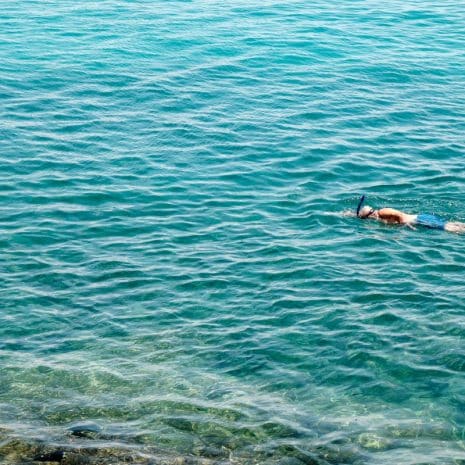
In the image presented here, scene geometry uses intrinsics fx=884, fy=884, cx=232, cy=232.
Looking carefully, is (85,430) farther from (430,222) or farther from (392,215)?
(430,222)

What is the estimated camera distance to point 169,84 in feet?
120

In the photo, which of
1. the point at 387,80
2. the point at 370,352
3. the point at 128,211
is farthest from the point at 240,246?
the point at 387,80

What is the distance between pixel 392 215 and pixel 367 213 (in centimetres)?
77

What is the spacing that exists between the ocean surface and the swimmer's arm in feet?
1.05

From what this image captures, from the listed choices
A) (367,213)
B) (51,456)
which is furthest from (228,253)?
(51,456)

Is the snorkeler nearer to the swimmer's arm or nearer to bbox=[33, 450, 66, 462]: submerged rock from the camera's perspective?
the swimmer's arm

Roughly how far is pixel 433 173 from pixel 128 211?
10.1 metres

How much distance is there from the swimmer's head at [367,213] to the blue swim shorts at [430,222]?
1.23m

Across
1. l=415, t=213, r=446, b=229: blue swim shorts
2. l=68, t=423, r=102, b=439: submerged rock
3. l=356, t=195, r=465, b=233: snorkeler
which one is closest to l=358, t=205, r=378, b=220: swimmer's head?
l=356, t=195, r=465, b=233: snorkeler

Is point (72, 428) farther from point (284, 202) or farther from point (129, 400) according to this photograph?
point (284, 202)

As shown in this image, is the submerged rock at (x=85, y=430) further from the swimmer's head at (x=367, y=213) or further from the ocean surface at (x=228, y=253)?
the swimmer's head at (x=367, y=213)

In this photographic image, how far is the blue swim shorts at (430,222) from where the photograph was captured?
81.6 feet

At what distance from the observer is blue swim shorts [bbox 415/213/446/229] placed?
24.9 metres

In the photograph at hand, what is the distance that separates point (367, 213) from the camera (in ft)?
83.3
